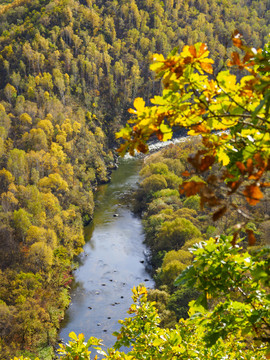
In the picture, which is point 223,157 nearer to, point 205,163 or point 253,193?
point 205,163

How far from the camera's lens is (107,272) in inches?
1140

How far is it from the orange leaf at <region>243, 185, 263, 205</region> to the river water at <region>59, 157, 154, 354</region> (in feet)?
71.3

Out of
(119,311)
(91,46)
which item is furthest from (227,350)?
(91,46)

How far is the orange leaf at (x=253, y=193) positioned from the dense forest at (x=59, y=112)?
2.74 ft

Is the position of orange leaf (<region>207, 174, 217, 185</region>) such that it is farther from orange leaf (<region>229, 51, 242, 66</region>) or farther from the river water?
the river water

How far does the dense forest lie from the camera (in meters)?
25.9

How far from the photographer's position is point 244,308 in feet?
9.94

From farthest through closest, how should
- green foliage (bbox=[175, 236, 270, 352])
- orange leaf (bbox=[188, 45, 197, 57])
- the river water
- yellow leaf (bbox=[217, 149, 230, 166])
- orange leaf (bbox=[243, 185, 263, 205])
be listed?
the river water → green foliage (bbox=[175, 236, 270, 352]) → yellow leaf (bbox=[217, 149, 230, 166]) → orange leaf (bbox=[188, 45, 197, 57]) → orange leaf (bbox=[243, 185, 263, 205])

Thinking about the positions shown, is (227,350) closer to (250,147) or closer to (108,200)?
(250,147)

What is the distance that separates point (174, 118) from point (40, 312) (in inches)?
950

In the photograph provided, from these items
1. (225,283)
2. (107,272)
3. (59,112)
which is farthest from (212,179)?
(59,112)

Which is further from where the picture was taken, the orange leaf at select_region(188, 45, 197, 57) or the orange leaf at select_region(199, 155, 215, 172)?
the orange leaf at select_region(188, 45, 197, 57)

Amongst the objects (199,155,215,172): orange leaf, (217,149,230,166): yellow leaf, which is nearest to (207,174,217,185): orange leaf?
(199,155,215,172): orange leaf

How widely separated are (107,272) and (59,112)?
31531 millimetres
